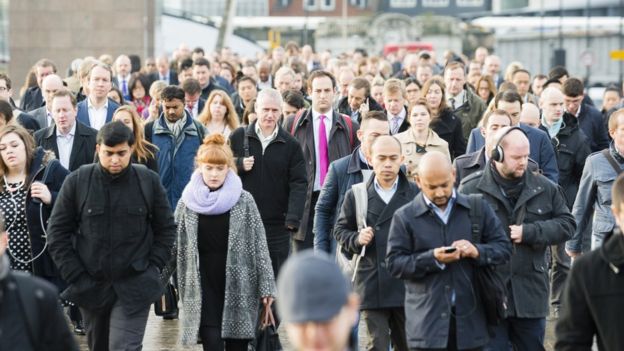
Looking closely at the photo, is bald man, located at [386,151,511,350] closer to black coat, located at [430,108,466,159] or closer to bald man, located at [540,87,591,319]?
bald man, located at [540,87,591,319]

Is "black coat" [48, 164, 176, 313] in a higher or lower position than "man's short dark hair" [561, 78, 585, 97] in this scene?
lower

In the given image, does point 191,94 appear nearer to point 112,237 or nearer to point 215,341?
point 215,341

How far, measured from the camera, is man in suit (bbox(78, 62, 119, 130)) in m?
14.7

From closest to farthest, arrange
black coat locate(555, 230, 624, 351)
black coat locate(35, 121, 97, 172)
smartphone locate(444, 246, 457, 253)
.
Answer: black coat locate(555, 230, 624, 351) < smartphone locate(444, 246, 457, 253) < black coat locate(35, 121, 97, 172)

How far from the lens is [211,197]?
33.2ft

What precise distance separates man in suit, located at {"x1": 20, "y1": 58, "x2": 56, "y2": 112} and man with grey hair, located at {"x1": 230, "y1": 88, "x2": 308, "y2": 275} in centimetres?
555

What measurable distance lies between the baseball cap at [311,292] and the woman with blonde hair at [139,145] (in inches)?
281

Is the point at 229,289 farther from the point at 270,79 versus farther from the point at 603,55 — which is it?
the point at 603,55

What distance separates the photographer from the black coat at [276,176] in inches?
493

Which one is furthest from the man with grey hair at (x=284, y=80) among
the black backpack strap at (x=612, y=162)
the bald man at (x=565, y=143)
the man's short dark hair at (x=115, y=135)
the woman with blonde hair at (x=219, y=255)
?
the man's short dark hair at (x=115, y=135)

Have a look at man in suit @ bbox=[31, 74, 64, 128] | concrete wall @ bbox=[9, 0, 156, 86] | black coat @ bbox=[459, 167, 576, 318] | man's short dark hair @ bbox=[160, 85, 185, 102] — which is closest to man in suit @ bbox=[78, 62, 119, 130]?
man in suit @ bbox=[31, 74, 64, 128]

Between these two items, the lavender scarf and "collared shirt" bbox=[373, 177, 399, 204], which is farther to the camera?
the lavender scarf

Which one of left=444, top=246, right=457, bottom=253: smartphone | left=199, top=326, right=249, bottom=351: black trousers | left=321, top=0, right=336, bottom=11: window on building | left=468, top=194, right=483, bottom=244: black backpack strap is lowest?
left=199, top=326, right=249, bottom=351: black trousers

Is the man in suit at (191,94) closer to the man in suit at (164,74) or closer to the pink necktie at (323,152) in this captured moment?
the pink necktie at (323,152)
